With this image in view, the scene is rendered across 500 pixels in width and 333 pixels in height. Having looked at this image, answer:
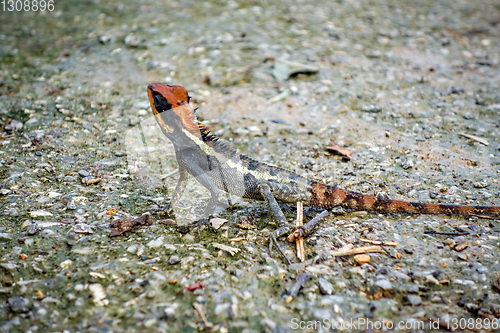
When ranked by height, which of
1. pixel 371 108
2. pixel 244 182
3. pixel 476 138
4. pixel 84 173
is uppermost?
pixel 371 108

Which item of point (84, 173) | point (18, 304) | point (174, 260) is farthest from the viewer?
point (84, 173)

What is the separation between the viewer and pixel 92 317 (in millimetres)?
2633

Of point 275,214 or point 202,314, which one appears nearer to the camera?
point 202,314

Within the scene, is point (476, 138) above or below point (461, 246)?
above

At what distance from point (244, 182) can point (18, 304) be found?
2.34 m

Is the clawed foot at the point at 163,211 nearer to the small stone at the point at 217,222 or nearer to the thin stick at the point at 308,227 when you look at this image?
the small stone at the point at 217,222

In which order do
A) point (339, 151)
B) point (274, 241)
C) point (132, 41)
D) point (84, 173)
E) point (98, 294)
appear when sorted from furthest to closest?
point (132, 41), point (339, 151), point (84, 173), point (274, 241), point (98, 294)

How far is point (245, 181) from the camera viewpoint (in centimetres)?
397

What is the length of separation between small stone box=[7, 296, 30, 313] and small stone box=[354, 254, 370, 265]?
281 cm

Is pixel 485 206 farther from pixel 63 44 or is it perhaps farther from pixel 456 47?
pixel 63 44

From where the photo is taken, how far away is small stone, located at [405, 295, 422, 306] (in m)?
2.86

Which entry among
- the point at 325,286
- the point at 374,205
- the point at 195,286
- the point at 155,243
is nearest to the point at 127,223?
the point at 155,243

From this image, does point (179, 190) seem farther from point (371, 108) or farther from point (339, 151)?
point (371, 108)

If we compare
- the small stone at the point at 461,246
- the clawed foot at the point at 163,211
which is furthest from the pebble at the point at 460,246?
the clawed foot at the point at 163,211
